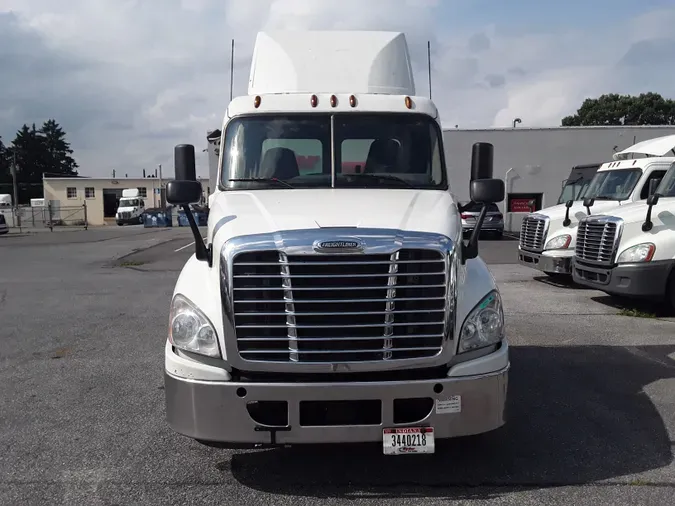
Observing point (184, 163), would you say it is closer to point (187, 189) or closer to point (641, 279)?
point (187, 189)

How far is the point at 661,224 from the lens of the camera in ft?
31.7

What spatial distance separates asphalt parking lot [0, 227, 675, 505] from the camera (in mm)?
4086

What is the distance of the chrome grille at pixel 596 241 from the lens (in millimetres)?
9930

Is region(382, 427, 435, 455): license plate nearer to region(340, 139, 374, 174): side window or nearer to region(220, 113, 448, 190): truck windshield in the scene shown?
region(220, 113, 448, 190): truck windshield

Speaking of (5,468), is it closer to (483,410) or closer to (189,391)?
(189,391)

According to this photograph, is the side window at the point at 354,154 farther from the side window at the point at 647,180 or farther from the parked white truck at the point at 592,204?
the side window at the point at 647,180

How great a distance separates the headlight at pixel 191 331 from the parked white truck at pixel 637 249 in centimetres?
737

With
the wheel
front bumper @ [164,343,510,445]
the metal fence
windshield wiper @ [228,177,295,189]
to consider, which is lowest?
the metal fence

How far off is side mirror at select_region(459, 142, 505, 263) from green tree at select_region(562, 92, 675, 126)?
59583 millimetres

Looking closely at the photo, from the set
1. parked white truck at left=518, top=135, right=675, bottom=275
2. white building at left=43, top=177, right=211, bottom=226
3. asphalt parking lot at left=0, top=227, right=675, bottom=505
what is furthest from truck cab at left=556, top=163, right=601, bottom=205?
white building at left=43, top=177, right=211, bottom=226

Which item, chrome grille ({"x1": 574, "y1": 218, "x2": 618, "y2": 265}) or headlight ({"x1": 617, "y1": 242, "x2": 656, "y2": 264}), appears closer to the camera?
headlight ({"x1": 617, "y1": 242, "x2": 656, "y2": 264})

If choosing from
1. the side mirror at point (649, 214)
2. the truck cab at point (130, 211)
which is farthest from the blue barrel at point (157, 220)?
the side mirror at point (649, 214)

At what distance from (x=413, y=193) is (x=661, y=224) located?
6.10 meters

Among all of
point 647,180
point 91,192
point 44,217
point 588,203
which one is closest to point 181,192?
point 588,203
